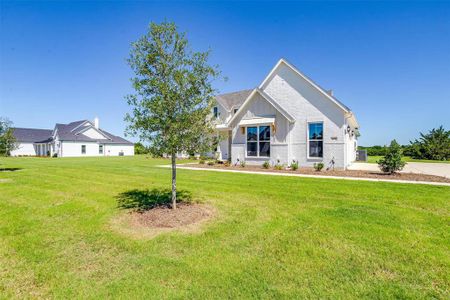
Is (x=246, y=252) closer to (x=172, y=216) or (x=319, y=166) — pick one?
(x=172, y=216)

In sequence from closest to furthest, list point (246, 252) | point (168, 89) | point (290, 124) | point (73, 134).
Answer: point (246, 252), point (168, 89), point (290, 124), point (73, 134)

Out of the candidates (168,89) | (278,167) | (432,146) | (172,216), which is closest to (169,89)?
(168,89)

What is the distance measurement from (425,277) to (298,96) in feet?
48.8

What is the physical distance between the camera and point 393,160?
1255cm

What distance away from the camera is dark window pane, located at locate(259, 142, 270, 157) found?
1755 cm

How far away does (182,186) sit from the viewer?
1037 cm

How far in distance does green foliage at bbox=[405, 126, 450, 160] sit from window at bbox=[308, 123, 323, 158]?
20954 mm

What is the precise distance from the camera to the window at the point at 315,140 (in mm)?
16016

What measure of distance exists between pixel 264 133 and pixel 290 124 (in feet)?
6.70

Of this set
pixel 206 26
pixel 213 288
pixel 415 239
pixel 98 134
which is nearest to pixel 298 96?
pixel 206 26

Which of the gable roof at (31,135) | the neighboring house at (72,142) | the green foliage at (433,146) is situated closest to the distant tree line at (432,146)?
the green foliage at (433,146)

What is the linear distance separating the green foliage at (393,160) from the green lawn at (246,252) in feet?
18.2

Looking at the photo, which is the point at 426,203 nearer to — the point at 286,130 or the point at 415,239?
the point at 415,239

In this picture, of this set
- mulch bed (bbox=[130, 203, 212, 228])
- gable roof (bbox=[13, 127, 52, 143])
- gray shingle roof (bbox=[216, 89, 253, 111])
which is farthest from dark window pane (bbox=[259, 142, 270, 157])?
gable roof (bbox=[13, 127, 52, 143])
